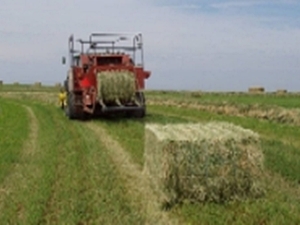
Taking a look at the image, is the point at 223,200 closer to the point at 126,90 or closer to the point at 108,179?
the point at 108,179

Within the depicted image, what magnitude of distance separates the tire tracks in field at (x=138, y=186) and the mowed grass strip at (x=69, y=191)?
135 millimetres

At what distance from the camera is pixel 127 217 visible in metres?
6.71

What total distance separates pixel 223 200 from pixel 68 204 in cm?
200

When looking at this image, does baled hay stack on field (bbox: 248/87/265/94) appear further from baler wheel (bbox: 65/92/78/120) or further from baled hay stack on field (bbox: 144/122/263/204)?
baled hay stack on field (bbox: 144/122/263/204)

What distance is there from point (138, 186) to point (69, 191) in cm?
101

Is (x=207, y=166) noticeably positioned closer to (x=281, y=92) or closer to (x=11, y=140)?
(x=11, y=140)

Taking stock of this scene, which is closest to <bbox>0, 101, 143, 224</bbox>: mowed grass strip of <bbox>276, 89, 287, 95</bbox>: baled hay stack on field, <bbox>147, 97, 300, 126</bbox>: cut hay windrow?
<bbox>147, 97, 300, 126</bbox>: cut hay windrow

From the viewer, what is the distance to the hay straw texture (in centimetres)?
1662

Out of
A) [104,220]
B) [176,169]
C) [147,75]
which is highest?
[147,75]

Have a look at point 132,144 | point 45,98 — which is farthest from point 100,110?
point 45,98

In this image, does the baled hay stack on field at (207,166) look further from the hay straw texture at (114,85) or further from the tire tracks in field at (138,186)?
the hay straw texture at (114,85)

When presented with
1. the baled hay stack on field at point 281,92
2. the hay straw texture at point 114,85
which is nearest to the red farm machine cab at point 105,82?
the hay straw texture at point 114,85

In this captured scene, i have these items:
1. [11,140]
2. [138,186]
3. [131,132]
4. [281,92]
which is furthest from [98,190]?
[281,92]

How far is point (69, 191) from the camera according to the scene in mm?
8094
